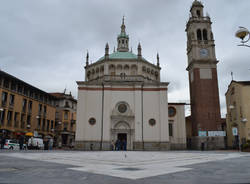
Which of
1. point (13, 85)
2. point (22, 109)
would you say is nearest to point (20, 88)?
point (13, 85)

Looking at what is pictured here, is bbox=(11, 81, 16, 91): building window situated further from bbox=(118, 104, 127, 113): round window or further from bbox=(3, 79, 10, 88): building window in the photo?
bbox=(118, 104, 127, 113): round window

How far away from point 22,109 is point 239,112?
36.6 m

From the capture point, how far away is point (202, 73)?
114 ft

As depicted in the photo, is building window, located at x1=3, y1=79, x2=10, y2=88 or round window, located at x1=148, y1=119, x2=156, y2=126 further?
building window, located at x1=3, y1=79, x2=10, y2=88

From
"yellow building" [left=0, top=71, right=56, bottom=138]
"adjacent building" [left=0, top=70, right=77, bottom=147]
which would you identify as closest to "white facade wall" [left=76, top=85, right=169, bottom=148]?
"adjacent building" [left=0, top=70, right=77, bottom=147]

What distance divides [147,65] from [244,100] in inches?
636

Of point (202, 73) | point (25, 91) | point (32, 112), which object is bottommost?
point (32, 112)

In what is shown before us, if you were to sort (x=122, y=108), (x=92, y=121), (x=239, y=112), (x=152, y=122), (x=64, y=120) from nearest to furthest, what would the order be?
(x=92, y=121)
(x=152, y=122)
(x=122, y=108)
(x=239, y=112)
(x=64, y=120)

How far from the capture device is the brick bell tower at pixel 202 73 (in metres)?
33.0

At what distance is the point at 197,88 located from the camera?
34219 mm

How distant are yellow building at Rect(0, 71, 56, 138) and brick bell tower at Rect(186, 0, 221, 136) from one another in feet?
90.3

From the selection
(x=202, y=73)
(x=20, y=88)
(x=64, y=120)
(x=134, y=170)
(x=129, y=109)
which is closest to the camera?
(x=134, y=170)

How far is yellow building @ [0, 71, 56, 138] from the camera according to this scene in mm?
33031

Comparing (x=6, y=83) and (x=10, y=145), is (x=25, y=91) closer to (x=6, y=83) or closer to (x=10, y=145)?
(x=6, y=83)
